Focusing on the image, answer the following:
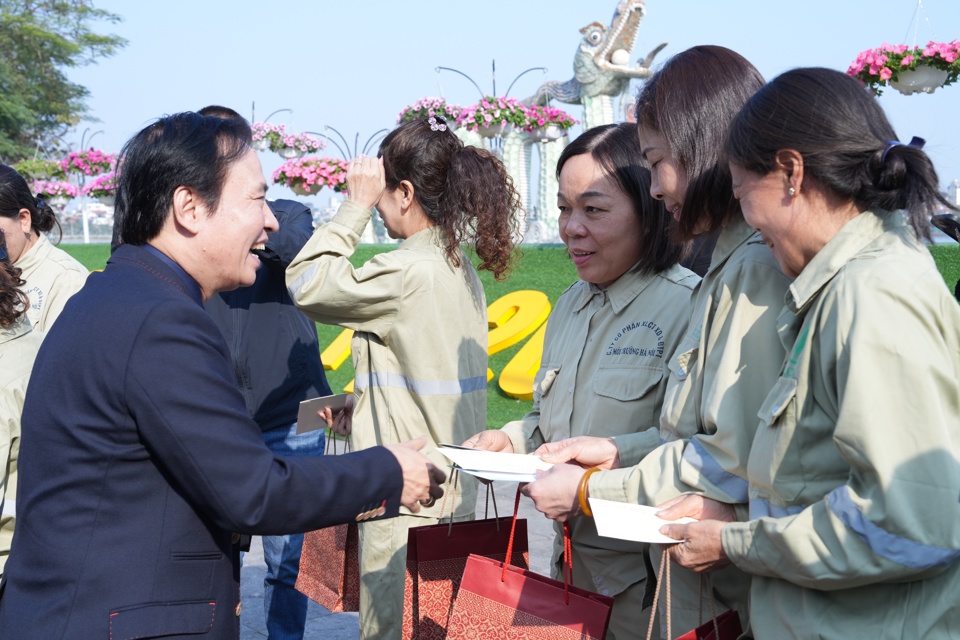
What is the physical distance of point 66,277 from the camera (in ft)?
14.7

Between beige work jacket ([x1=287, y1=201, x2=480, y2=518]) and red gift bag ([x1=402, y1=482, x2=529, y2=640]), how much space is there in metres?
0.69

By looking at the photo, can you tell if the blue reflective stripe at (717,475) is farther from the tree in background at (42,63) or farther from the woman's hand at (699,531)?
the tree in background at (42,63)

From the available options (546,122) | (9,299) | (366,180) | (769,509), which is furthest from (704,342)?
(546,122)

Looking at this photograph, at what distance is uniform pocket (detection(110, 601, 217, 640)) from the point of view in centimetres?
184

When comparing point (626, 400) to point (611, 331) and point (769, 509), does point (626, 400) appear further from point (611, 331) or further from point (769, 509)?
point (769, 509)

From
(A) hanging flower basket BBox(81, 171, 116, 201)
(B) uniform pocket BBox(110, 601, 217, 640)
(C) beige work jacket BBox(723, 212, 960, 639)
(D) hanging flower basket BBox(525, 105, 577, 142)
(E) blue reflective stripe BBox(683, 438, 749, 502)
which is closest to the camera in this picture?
(C) beige work jacket BBox(723, 212, 960, 639)

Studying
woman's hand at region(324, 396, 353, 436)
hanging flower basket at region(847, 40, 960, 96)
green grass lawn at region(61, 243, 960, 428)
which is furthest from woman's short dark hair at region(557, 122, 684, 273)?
hanging flower basket at region(847, 40, 960, 96)

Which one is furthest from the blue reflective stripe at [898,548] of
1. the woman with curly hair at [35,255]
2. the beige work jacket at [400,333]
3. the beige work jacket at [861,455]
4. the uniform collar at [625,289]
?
the woman with curly hair at [35,255]

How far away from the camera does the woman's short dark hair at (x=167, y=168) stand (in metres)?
2.07

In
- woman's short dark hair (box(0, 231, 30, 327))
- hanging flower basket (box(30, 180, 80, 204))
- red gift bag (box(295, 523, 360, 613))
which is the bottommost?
hanging flower basket (box(30, 180, 80, 204))

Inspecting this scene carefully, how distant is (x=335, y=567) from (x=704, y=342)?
190 cm

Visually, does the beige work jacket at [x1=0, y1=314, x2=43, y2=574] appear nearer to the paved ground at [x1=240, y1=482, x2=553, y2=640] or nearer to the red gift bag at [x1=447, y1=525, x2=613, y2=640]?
the red gift bag at [x1=447, y1=525, x2=613, y2=640]

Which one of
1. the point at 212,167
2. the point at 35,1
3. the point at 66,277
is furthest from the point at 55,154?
the point at 212,167

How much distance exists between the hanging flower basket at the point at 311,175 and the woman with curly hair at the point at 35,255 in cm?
694
